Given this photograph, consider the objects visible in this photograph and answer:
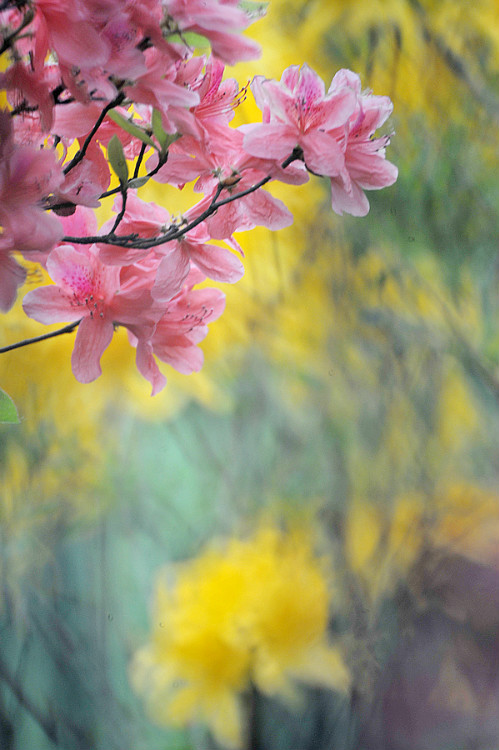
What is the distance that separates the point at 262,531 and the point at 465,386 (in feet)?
1.13

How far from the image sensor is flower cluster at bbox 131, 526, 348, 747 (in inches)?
Result: 32.5

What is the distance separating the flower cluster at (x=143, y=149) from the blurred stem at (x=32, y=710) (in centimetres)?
65

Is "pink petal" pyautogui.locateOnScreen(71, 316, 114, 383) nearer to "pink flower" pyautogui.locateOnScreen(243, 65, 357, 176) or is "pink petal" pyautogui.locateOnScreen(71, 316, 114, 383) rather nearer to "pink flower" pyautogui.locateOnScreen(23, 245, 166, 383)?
"pink flower" pyautogui.locateOnScreen(23, 245, 166, 383)

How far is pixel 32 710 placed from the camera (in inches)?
Result: 32.6

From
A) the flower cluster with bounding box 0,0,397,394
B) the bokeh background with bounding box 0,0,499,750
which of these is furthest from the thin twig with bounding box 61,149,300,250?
the bokeh background with bounding box 0,0,499,750

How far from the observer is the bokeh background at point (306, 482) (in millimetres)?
835

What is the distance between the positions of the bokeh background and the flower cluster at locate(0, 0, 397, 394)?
1.66 ft

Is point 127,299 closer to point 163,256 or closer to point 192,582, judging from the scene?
point 163,256

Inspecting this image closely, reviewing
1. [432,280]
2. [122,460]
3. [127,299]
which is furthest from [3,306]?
[432,280]

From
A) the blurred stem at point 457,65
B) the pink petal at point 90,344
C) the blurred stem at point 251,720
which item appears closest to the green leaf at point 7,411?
the pink petal at point 90,344

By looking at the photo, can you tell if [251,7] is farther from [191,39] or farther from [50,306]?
[50,306]

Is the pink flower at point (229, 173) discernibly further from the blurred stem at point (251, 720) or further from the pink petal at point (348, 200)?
the blurred stem at point (251, 720)

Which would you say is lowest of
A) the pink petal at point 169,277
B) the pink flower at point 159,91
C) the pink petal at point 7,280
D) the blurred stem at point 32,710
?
the blurred stem at point 32,710

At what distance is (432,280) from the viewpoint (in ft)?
2.96
